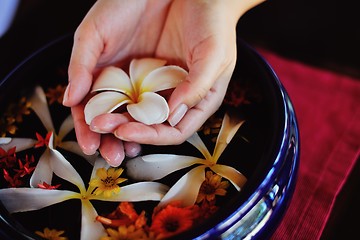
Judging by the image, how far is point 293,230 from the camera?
2.12 feet

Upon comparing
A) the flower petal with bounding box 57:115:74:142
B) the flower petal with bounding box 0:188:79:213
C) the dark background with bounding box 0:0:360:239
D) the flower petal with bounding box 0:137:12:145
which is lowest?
the dark background with bounding box 0:0:360:239

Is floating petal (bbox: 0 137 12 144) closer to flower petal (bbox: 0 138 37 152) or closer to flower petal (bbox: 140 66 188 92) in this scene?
flower petal (bbox: 0 138 37 152)

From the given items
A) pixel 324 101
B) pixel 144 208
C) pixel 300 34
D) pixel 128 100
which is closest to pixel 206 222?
pixel 144 208

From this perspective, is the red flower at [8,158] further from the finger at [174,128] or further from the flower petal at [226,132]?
the flower petal at [226,132]

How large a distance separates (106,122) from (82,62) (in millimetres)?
115

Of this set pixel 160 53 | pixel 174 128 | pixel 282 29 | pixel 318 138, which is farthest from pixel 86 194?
pixel 282 29

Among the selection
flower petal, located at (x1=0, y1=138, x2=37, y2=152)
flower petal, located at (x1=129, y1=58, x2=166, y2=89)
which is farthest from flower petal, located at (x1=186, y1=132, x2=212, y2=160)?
flower petal, located at (x1=0, y1=138, x2=37, y2=152)

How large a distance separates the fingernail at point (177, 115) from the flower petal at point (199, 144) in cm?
3

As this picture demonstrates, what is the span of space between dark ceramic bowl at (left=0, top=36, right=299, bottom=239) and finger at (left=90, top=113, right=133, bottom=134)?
52 millimetres

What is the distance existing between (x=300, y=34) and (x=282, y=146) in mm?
559

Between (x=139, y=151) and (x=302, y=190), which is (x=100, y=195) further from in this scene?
(x=302, y=190)

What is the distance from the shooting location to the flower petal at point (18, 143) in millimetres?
613

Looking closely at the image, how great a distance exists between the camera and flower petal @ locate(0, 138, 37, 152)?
61 centimetres

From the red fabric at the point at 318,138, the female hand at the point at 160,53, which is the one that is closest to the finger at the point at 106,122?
the female hand at the point at 160,53
